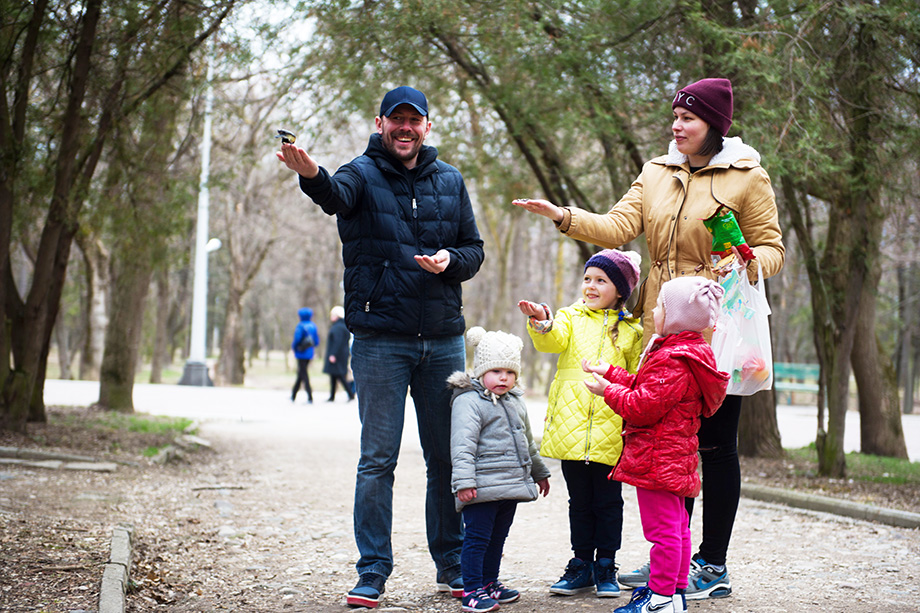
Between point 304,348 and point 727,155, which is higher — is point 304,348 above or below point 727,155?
below

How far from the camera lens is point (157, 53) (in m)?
9.76

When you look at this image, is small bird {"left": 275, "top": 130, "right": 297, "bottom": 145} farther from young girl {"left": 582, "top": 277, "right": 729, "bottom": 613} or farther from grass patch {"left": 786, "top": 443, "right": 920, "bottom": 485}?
grass patch {"left": 786, "top": 443, "right": 920, "bottom": 485}

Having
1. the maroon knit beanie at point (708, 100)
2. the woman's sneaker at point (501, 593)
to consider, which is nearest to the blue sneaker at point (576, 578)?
the woman's sneaker at point (501, 593)

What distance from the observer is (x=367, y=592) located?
4328mm

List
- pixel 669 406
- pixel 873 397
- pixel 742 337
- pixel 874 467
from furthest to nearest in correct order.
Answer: pixel 873 397 → pixel 874 467 → pixel 742 337 → pixel 669 406

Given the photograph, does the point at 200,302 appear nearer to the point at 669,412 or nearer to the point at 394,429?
the point at 394,429

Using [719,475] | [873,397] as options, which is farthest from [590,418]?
[873,397]

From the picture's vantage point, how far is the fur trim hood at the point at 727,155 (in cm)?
424

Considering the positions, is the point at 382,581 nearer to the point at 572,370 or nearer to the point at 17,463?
the point at 572,370

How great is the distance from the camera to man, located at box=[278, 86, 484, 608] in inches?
172

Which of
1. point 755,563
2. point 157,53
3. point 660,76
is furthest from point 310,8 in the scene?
point 755,563

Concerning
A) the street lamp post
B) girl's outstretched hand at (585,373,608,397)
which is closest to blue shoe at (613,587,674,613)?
girl's outstretched hand at (585,373,608,397)

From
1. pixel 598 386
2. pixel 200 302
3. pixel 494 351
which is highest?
pixel 200 302

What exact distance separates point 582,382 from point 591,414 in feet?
0.52
